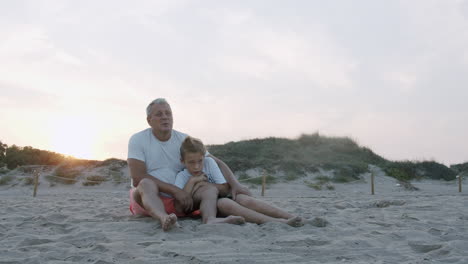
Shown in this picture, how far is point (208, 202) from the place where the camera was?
3668 mm

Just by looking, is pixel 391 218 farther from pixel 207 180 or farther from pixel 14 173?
pixel 14 173

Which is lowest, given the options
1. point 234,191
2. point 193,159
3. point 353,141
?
point 234,191

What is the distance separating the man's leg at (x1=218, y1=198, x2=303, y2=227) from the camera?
3516 mm

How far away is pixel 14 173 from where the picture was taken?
1658 cm

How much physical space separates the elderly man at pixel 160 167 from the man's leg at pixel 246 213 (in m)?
0.13

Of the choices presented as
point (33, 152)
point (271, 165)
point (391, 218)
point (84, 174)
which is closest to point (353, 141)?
point (271, 165)

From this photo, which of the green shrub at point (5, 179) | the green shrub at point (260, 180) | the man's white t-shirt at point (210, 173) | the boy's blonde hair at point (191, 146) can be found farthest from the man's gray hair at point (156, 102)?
the green shrub at point (5, 179)

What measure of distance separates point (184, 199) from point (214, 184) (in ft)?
1.04

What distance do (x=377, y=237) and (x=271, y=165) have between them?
1443cm

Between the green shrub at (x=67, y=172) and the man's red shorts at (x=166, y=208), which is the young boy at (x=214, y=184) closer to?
the man's red shorts at (x=166, y=208)

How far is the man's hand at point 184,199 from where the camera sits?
3.71 metres

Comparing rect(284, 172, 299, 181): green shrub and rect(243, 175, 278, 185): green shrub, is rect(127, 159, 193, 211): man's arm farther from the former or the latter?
rect(284, 172, 299, 181): green shrub

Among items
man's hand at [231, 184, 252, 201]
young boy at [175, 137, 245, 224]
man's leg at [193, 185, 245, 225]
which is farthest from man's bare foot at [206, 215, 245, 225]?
man's hand at [231, 184, 252, 201]

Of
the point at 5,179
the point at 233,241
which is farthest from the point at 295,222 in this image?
the point at 5,179
